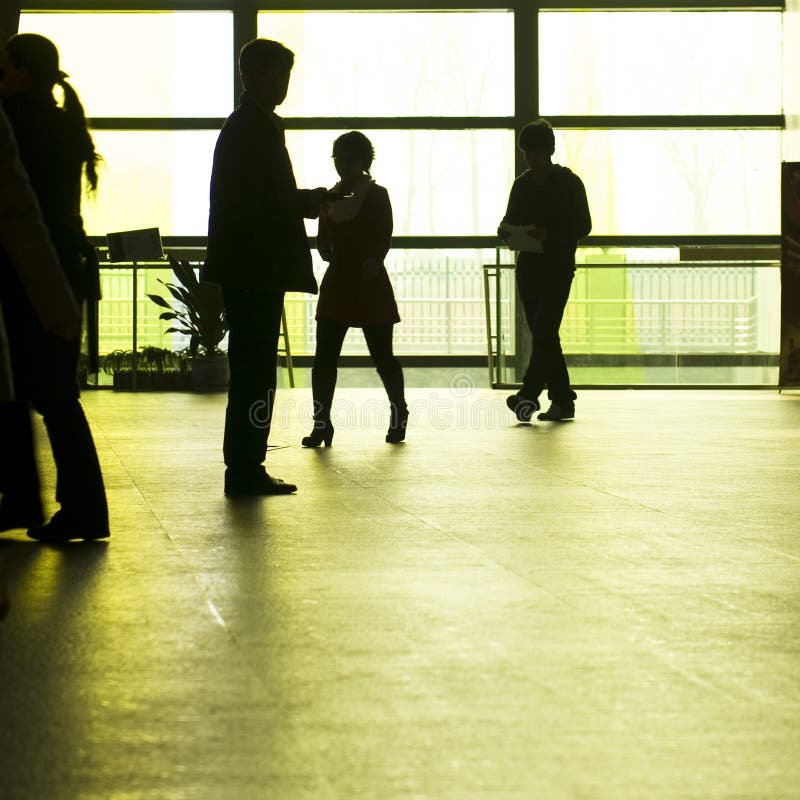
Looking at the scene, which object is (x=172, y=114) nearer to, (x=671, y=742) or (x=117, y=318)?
(x=117, y=318)

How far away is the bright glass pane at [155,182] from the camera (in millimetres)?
12359

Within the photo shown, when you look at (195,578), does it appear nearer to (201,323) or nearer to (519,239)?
(519,239)

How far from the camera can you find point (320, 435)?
20.0ft

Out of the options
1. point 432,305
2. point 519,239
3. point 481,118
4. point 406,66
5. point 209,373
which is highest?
point 406,66

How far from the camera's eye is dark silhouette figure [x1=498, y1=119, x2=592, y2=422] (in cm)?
741

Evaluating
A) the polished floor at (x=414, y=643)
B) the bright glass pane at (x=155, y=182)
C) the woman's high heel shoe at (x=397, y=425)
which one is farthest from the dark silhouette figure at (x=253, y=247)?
the bright glass pane at (x=155, y=182)

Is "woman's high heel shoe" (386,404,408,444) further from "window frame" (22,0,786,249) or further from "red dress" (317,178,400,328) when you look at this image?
"window frame" (22,0,786,249)

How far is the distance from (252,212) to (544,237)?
329 cm

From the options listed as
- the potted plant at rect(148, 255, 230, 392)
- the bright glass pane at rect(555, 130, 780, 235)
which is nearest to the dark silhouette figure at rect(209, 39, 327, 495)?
the potted plant at rect(148, 255, 230, 392)

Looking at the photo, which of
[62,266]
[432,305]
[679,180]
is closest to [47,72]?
[62,266]

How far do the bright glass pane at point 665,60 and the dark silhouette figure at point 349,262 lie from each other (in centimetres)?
654

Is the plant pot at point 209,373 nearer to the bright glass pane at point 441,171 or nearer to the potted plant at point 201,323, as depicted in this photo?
the potted plant at point 201,323

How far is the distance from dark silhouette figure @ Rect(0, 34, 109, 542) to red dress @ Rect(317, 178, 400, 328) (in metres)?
2.67

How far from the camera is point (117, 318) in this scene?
38.4ft
